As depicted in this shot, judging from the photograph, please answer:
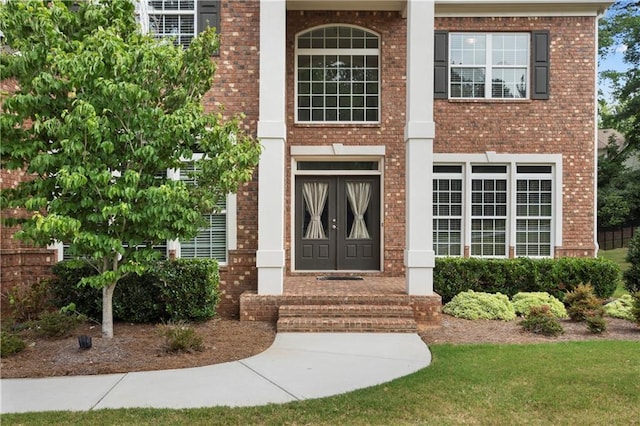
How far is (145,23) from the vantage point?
8.82 meters

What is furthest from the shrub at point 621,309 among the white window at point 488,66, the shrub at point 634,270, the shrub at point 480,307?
the white window at point 488,66

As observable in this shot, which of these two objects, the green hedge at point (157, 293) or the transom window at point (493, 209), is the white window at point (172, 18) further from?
the transom window at point (493, 209)

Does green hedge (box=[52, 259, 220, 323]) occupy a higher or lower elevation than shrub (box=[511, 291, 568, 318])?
higher

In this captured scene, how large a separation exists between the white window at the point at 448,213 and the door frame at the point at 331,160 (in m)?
1.35

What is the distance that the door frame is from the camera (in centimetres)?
1015

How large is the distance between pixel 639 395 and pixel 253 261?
19.7ft

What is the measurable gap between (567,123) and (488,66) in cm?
218

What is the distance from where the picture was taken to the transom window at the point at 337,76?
10266 millimetres

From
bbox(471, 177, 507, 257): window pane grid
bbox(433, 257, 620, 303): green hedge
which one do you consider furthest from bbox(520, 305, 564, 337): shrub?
bbox(471, 177, 507, 257): window pane grid

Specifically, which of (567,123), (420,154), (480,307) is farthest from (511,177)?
(420,154)

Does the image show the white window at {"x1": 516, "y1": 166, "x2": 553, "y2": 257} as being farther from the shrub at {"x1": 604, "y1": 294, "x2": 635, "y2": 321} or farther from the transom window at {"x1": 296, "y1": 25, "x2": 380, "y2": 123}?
the transom window at {"x1": 296, "y1": 25, "x2": 380, "y2": 123}

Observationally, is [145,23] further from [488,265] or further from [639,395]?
[639,395]

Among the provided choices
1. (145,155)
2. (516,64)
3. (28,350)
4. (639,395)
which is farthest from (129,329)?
(516,64)

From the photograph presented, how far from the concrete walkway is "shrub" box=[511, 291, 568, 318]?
3129mm
